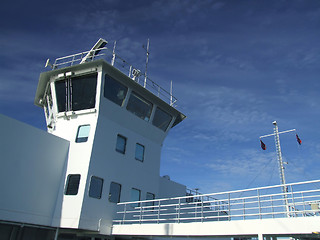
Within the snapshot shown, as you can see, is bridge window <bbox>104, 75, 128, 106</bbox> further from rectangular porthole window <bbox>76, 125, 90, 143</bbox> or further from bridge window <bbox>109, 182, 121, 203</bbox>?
bridge window <bbox>109, 182, 121, 203</bbox>

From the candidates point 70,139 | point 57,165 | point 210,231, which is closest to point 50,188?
point 57,165

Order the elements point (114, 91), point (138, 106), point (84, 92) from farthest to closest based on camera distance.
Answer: point (138, 106) → point (114, 91) → point (84, 92)

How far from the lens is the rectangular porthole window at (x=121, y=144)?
55.1 ft

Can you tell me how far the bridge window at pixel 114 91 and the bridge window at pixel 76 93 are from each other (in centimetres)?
63

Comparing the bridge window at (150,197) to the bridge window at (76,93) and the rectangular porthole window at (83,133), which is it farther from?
the bridge window at (76,93)

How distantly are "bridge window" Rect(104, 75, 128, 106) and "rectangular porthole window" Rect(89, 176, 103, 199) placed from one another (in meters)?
4.33

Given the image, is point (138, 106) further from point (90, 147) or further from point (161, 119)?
point (90, 147)

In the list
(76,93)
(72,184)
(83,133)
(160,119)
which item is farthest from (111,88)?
(72,184)

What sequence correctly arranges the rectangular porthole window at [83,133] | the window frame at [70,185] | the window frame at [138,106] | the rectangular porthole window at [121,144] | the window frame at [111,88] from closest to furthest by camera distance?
the window frame at [70,185]
the rectangular porthole window at [83,133]
the window frame at [111,88]
the rectangular porthole window at [121,144]
the window frame at [138,106]

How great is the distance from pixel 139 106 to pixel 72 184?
231 inches

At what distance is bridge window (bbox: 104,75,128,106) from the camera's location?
16188 millimetres

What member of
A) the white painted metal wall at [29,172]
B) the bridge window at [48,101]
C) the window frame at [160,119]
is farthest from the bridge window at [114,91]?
the bridge window at [48,101]

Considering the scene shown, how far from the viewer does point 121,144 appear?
55.8ft

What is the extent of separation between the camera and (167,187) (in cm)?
2141
